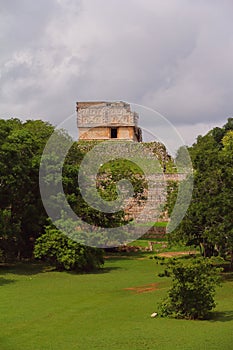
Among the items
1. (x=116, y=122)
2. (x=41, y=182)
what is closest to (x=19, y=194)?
(x=41, y=182)

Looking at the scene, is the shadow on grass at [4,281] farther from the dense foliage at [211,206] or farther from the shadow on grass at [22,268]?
the dense foliage at [211,206]

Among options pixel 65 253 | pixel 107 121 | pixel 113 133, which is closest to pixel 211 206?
pixel 65 253

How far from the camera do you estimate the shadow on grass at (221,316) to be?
13.9 m

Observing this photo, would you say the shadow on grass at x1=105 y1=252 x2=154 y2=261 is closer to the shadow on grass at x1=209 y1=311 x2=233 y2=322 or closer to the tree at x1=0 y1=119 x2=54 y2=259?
the tree at x1=0 y1=119 x2=54 y2=259

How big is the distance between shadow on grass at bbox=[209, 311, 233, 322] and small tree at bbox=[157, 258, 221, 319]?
0.26 meters

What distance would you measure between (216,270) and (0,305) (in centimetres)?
631

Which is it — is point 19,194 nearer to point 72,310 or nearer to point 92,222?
point 92,222

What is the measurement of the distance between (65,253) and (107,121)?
26.0 metres

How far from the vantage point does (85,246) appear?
23.2m

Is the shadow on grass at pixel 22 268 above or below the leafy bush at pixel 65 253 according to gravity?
below

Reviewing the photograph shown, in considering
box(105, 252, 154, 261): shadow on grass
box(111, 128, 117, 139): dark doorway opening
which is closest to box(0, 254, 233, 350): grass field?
box(105, 252, 154, 261): shadow on grass

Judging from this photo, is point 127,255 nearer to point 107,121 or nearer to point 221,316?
point 221,316

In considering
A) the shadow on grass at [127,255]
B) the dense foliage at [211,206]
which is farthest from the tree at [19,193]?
the dense foliage at [211,206]

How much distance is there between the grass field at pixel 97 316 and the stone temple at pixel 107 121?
25.8 meters
